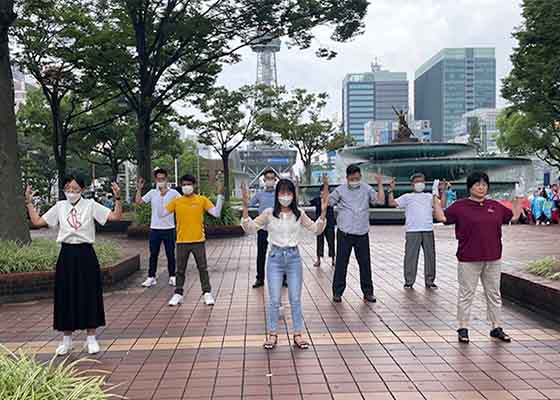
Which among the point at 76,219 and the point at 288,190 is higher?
the point at 288,190

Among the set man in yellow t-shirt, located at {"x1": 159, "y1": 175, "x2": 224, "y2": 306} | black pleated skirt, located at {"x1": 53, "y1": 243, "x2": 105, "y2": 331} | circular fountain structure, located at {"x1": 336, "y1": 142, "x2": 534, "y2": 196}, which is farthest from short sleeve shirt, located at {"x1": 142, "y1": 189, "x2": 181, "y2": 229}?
circular fountain structure, located at {"x1": 336, "y1": 142, "x2": 534, "y2": 196}

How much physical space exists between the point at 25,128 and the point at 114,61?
38.1 ft

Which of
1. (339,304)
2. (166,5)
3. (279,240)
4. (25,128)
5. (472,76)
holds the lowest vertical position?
(339,304)

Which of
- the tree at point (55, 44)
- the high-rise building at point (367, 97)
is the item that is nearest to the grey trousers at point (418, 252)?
the tree at point (55, 44)

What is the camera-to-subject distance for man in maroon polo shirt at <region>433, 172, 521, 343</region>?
5.63 meters

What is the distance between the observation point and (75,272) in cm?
544

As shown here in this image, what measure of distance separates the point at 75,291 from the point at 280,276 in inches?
77.8

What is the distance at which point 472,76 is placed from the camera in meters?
105

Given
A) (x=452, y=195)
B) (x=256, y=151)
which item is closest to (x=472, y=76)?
(x=256, y=151)

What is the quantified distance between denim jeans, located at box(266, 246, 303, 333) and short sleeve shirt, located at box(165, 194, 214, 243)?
6.86 feet

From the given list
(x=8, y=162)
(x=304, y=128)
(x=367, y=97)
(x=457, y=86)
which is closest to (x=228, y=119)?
(x=304, y=128)

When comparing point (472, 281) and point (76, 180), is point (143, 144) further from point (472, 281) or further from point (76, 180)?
point (472, 281)

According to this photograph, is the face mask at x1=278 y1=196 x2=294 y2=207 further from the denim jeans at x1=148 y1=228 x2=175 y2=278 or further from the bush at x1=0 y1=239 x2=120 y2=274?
the bush at x1=0 y1=239 x2=120 y2=274

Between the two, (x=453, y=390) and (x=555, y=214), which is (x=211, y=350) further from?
(x=555, y=214)
